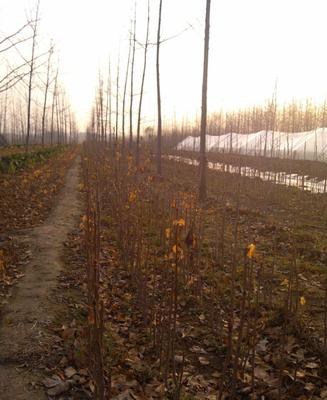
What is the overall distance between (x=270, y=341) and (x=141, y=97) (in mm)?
14344

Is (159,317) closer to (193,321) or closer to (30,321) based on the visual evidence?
(193,321)

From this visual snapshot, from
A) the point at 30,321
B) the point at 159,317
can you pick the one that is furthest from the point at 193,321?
the point at 30,321

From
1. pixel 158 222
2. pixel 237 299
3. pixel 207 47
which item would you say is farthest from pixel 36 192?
pixel 237 299

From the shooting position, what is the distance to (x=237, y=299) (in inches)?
163

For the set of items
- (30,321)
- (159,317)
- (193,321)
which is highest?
(159,317)

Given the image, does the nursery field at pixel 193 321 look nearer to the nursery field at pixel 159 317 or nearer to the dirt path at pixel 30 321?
the nursery field at pixel 159 317

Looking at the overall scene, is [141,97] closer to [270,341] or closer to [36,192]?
[36,192]

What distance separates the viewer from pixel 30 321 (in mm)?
3322

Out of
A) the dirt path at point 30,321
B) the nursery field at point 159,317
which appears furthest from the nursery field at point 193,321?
the dirt path at point 30,321

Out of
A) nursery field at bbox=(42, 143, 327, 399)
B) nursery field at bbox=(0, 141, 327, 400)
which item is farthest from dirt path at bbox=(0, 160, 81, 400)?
nursery field at bbox=(42, 143, 327, 399)

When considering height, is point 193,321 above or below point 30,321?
below

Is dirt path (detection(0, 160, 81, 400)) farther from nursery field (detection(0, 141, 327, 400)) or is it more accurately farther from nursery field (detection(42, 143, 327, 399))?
nursery field (detection(42, 143, 327, 399))

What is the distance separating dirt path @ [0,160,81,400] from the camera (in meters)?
2.52

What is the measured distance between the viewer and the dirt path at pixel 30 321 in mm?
2516
